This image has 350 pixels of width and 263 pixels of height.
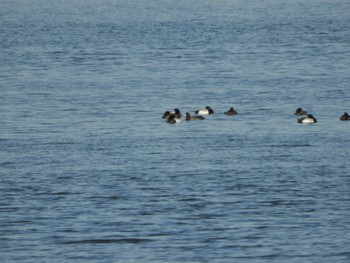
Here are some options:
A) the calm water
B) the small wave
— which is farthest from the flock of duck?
the small wave

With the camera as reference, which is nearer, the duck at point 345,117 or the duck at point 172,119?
the duck at point 345,117

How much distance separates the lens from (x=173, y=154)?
3278cm

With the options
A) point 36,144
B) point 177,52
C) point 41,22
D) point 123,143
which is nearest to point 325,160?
point 123,143

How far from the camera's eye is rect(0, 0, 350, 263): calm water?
2394cm

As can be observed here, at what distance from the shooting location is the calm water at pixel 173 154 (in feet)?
78.5

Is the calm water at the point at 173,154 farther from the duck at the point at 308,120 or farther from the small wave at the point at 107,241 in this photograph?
the duck at the point at 308,120

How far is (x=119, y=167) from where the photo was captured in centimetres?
3102

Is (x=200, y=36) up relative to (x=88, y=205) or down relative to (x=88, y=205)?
up

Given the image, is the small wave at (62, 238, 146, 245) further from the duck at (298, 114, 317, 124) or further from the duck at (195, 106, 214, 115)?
the duck at (195, 106, 214, 115)

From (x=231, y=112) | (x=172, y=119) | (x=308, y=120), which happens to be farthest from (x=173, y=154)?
(x=231, y=112)

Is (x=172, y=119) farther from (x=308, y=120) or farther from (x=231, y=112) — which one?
(x=308, y=120)

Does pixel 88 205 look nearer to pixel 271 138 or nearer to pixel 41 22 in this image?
pixel 271 138

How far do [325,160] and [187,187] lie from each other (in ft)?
15.3

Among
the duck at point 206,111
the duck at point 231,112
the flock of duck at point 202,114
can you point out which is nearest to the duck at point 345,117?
the flock of duck at point 202,114
